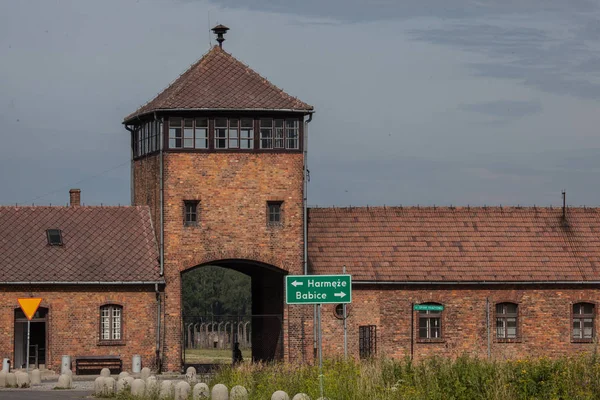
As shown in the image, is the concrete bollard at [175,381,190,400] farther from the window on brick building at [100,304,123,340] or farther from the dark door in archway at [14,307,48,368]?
the dark door in archway at [14,307,48,368]

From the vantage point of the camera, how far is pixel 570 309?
4722cm

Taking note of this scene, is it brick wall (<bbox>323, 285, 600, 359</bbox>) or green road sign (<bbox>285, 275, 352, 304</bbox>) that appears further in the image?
brick wall (<bbox>323, 285, 600, 359</bbox>)

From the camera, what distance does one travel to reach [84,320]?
4419 cm

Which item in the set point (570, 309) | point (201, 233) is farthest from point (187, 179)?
point (570, 309)

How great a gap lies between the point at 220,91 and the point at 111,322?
27.8 ft

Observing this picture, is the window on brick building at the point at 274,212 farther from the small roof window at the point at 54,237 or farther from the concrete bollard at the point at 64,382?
the concrete bollard at the point at 64,382

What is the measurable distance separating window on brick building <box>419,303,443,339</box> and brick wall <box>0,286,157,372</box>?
29.9ft

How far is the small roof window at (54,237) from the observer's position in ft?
150

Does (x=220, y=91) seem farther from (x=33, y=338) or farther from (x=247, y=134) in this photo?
(x=33, y=338)

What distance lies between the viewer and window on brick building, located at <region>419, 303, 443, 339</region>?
46500 millimetres

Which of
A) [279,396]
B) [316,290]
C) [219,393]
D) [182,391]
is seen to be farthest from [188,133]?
[279,396]

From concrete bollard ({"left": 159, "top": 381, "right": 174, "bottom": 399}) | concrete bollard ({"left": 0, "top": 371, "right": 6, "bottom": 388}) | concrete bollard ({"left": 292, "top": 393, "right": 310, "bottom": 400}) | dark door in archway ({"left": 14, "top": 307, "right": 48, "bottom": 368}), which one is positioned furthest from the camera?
dark door in archway ({"left": 14, "top": 307, "right": 48, "bottom": 368})

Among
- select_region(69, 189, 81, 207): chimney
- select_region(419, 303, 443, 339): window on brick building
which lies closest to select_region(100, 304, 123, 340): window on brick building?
select_region(69, 189, 81, 207): chimney

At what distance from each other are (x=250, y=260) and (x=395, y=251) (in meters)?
5.34
